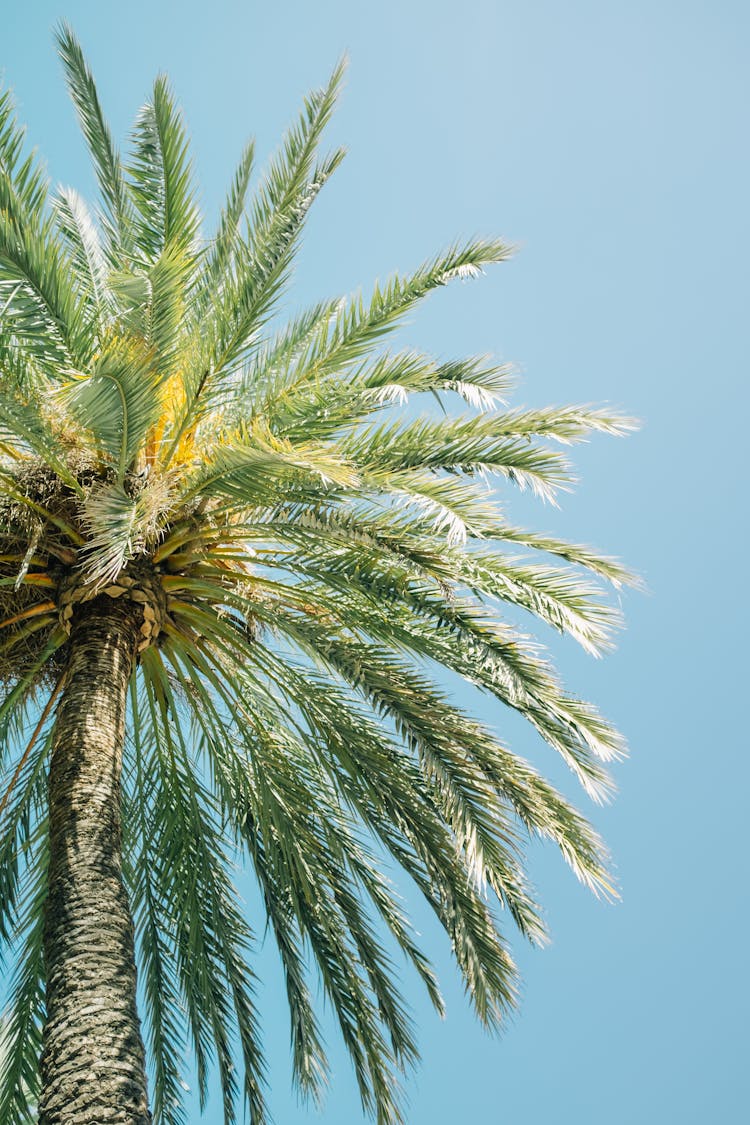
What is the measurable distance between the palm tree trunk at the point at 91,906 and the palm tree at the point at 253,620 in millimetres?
30

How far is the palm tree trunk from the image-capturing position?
5.21 meters

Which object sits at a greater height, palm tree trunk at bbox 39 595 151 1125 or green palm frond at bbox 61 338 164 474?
green palm frond at bbox 61 338 164 474

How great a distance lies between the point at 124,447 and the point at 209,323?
1.63 meters

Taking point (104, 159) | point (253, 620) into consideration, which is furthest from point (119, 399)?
point (104, 159)

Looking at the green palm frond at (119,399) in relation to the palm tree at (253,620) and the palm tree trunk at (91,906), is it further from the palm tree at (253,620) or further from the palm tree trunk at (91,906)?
the palm tree trunk at (91,906)

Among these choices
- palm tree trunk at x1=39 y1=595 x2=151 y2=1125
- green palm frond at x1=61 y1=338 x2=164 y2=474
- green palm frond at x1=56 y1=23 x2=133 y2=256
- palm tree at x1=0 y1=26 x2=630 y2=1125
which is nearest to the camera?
palm tree trunk at x1=39 y1=595 x2=151 y2=1125

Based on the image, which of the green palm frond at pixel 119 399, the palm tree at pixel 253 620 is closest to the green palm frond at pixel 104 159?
the palm tree at pixel 253 620

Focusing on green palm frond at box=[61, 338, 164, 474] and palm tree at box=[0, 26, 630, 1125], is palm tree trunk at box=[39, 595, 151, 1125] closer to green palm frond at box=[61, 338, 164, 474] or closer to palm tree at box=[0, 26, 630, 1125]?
palm tree at box=[0, 26, 630, 1125]

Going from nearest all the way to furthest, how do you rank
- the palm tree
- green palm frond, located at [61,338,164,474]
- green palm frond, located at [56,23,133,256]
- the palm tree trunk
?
the palm tree trunk, green palm frond, located at [61,338,164,474], the palm tree, green palm frond, located at [56,23,133,256]

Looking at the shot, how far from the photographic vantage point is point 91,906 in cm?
600

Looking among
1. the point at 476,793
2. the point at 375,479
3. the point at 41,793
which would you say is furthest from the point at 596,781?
the point at 41,793

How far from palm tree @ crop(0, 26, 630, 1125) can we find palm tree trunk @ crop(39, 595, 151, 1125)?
0.10ft

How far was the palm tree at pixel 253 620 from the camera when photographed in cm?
680

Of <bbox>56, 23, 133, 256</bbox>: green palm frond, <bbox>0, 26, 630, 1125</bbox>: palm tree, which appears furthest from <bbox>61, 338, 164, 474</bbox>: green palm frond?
<bbox>56, 23, 133, 256</bbox>: green palm frond
